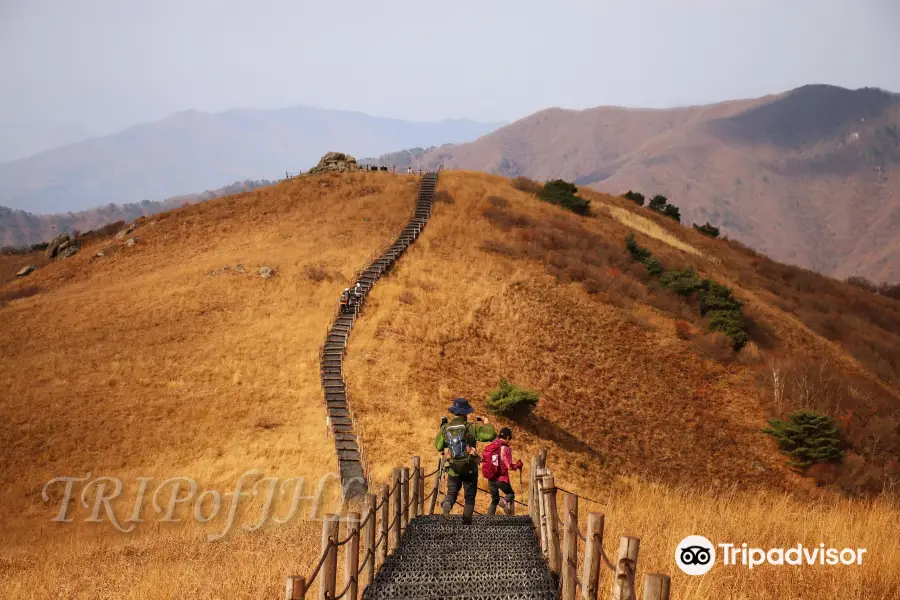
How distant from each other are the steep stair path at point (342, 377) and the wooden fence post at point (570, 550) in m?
11.8

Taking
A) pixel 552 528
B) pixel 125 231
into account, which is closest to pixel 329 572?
pixel 552 528

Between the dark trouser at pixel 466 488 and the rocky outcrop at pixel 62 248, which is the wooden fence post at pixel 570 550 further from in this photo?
the rocky outcrop at pixel 62 248

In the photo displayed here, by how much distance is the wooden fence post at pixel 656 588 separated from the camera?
4395 millimetres

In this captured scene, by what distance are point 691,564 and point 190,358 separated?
22738 millimetres

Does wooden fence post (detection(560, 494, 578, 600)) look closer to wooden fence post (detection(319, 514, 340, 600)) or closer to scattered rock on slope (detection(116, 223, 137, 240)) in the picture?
wooden fence post (detection(319, 514, 340, 600))

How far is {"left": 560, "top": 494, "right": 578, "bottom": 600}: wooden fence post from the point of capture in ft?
21.0

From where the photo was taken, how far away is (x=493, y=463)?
11.0 m

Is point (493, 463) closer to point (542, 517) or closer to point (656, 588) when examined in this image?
point (542, 517)

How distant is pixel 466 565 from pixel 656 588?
3.65 metres

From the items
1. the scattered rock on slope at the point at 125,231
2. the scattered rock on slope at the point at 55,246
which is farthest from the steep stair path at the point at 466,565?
the scattered rock on slope at the point at 55,246

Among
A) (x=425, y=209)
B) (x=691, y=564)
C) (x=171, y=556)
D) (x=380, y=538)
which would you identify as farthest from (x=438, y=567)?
(x=425, y=209)

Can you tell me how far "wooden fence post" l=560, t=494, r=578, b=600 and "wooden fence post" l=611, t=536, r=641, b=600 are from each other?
1310mm

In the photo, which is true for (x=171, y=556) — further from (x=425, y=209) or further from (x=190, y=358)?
(x=425, y=209)

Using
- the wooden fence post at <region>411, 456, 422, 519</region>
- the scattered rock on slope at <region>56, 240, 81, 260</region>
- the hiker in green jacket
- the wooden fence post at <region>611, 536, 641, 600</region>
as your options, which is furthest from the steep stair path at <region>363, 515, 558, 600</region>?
the scattered rock on slope at <region>56, 240, 81, 260</region>
